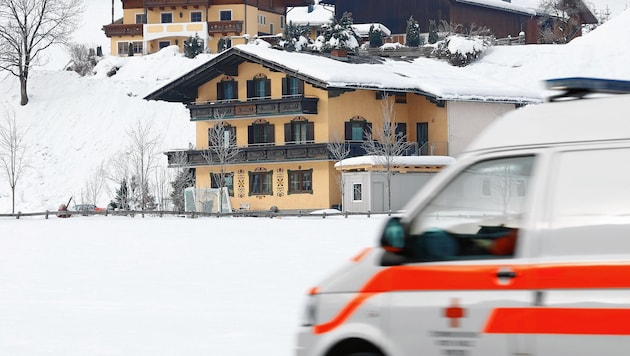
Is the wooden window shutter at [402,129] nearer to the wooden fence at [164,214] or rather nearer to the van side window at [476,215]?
the wooden fence at [164,214]

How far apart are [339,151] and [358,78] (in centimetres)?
402

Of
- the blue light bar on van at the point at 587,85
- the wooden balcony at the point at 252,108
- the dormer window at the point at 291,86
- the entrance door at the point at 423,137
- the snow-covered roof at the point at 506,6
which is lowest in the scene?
the blue light bar on van at the point at 587,85

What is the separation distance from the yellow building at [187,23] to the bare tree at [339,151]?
103 feet

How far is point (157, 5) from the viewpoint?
9212 centimetres

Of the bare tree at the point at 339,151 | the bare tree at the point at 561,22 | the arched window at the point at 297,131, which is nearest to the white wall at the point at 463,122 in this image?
the bare tree at the point at 339,151

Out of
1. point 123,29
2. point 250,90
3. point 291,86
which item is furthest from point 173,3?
point 291,86

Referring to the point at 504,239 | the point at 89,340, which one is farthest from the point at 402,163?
the point at 504,239

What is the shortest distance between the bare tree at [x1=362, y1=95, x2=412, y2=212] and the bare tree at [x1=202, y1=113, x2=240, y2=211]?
7.07 metres

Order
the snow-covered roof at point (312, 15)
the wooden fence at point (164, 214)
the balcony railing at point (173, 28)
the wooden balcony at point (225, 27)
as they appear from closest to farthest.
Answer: the wooden fence at point (164, 214) → the wooden balcony at point (225, 27) → the balcony railing at point (173, 28) → the snow-covered roof at point (312, 15)

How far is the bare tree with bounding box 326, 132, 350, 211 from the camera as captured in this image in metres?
58.0

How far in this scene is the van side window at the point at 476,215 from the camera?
282 inches

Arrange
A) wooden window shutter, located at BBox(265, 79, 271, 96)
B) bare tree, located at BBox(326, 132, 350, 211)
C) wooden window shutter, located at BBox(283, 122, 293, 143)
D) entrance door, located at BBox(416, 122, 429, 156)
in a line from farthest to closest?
wooden window shutter, located at BBox(265, 79, 271, 96), entrance door, located at BBox(416, 122, 429, 156), wooden window shutter, located at BBox(283, 122, 293, 143), bare tree, located at BBox(326, 132, 350, 211)

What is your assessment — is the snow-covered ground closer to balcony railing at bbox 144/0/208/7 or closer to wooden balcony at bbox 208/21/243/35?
wooden balcony at bbox 208/21/243/35

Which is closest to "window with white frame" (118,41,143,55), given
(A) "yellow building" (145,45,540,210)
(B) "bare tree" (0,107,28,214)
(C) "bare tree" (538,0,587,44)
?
(B) "bare tree" (0,107,28,214)
